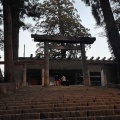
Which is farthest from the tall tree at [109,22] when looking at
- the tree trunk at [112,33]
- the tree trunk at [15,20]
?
the tree trunk at [15,20]

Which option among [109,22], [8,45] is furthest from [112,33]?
[8,45]

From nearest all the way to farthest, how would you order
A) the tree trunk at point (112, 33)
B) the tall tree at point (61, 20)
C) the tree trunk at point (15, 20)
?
the tree trunk at point (15, 20)
the tree trunk at point (112, 33)
the tall tree at point (61, 20)

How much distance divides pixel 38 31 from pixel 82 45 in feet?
38.3

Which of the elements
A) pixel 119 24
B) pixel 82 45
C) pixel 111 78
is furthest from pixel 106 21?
pixel 111 78

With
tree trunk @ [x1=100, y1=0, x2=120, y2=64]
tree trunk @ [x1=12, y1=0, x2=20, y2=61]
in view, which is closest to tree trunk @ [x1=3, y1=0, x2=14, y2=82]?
tree trunk @ [x1=12, y1=0, x2=20, y2=61]

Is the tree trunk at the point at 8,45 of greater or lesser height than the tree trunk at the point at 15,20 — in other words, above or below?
below

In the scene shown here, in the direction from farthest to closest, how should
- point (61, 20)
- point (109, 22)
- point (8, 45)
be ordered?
point (61, 20)
point (109, 22)
point (8, 45)

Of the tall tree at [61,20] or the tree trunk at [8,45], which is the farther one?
the tall tree at [61,20]

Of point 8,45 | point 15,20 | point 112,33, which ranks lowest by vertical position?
point 8,45

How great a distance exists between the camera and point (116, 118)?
3.98m

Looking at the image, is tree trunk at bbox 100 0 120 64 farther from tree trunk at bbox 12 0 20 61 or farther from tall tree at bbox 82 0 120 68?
tree trunk at bbox 12 0 20 61

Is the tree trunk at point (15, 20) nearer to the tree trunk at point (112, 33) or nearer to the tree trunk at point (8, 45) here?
the tree trunk at point (8, 45)

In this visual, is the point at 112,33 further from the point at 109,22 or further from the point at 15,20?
the point at 15,20

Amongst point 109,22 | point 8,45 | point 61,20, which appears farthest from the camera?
point 61,20
